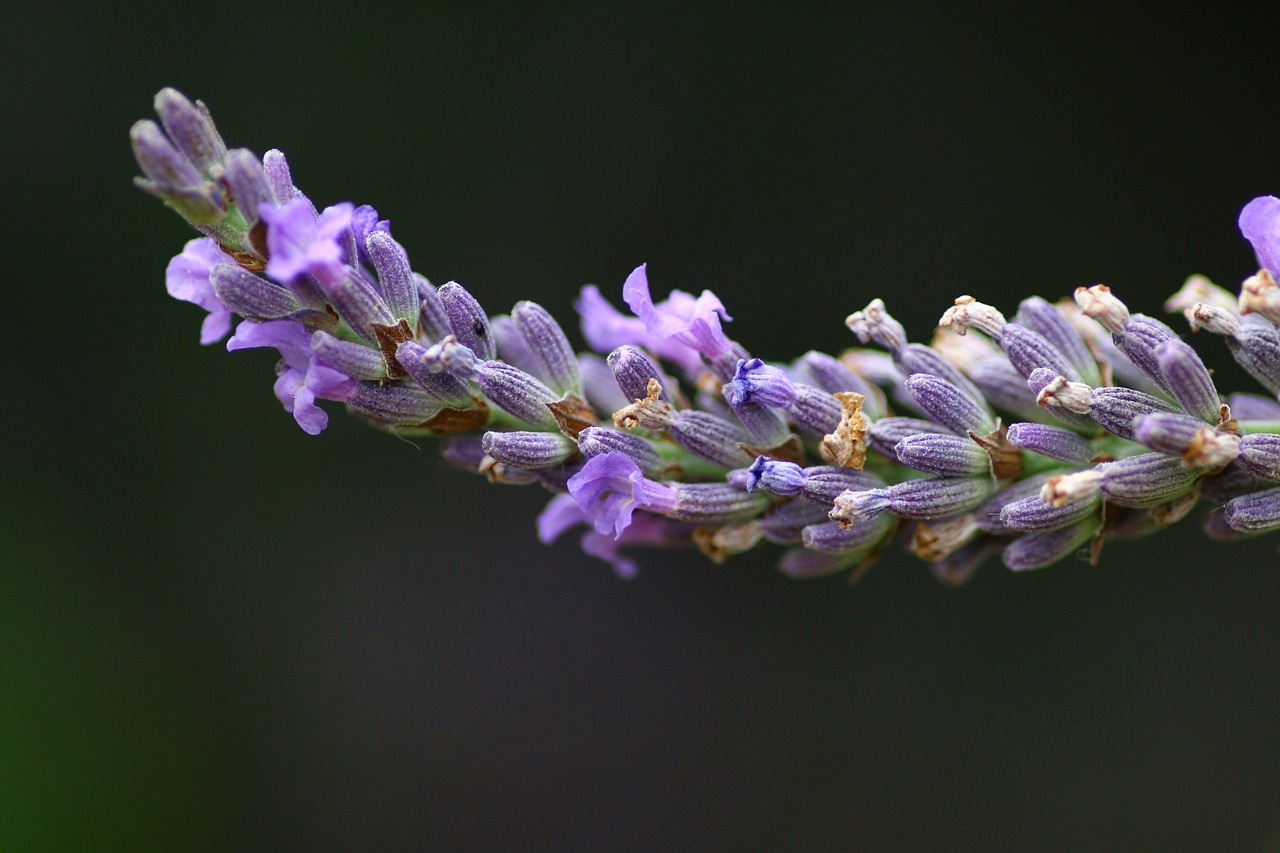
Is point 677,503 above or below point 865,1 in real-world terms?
below

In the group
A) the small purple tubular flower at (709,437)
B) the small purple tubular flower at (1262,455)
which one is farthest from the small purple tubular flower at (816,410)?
the small purple tubular flower at (1262,455)

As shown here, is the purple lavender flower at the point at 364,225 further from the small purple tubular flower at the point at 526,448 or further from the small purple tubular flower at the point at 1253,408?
the small purple tubular flower at the point at 1253,408

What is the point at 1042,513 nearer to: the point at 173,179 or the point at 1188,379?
the point at 1188,379

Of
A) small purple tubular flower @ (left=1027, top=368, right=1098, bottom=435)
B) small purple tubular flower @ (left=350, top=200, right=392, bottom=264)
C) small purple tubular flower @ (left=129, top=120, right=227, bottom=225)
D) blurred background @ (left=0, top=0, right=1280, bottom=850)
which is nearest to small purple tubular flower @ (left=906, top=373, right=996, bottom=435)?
small purple tubular flower @ (left=1027, top=368, right=1098, bottom=435)

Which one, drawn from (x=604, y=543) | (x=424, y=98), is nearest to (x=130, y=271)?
(x=424, y=98)

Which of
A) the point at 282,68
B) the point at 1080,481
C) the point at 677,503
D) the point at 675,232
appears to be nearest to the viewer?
the point at 1080,481

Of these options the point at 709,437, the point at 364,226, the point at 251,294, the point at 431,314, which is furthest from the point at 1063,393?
the point at 251,294

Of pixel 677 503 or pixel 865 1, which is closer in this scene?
pixel 677 503

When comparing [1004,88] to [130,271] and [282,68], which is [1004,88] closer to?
[282,68]
